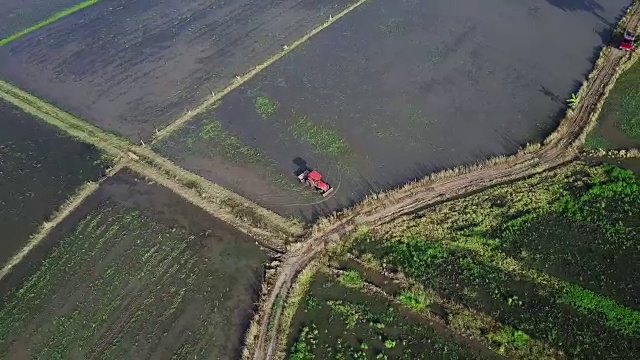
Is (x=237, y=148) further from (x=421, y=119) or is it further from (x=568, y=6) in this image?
(x=568, y=6)

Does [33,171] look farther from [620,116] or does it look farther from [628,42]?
[628,42]

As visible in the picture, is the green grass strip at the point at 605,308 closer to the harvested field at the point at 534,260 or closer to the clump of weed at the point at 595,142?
the harvested field at the point at 534,260

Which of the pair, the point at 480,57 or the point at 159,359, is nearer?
the point at 159,359

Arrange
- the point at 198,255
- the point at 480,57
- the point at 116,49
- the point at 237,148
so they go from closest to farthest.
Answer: the point at 198,255 < the point at 237,148 < the point at 480,57 < the point at 116,49

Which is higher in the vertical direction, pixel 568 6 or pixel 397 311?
pixel 568 6

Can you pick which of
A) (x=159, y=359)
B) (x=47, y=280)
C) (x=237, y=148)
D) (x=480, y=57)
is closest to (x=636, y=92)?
(x=480, y=57)

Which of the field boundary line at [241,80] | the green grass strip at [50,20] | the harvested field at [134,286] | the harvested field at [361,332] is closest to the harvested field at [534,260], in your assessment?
the harvested field at [361,332]

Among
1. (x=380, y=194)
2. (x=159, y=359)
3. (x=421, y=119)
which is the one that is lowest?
(x=159, y=359)

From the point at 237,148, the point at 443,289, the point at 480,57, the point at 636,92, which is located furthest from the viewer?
the point at 480,57
